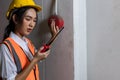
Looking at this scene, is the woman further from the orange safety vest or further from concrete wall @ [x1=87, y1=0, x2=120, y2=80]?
concrete wall @ [x1=87, y1=0, x2=120, y2=80]

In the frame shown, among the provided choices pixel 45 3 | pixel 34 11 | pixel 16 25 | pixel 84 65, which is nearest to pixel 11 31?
pixel 16 25

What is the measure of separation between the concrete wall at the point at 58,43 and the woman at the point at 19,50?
15 centimetres

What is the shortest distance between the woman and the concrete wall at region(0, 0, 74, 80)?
146mm

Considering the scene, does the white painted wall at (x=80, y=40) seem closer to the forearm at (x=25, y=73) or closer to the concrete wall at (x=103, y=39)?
the concrete wall at (x=103, y=39)

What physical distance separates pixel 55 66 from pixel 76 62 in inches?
4.9

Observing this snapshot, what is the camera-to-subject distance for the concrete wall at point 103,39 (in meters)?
1.35

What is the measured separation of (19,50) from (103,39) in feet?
1.56

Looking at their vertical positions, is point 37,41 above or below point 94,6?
below

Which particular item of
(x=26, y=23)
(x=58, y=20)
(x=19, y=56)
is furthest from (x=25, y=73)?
(x=58, y=20)

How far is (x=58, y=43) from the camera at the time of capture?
4.50 ft

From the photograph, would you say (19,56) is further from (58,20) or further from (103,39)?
(103,39)

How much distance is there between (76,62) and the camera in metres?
1.33

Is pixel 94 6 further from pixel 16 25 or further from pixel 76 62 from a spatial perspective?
pixel 16 25

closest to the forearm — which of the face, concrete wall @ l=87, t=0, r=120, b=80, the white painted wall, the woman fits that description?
the woman
